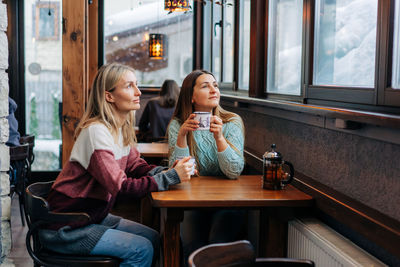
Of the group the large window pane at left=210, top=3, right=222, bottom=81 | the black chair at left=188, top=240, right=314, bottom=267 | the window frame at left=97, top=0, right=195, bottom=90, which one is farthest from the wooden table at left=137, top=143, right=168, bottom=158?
the window frame at left=97, top=0, right=195, bottom=90

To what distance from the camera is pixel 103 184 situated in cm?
212

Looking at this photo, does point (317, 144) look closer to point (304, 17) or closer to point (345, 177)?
point (345, 177)

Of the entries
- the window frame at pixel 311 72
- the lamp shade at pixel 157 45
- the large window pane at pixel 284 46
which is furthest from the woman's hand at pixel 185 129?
the lamp shade at pixel 157 45

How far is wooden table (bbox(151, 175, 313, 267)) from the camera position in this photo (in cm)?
210

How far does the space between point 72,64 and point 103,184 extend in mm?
1570

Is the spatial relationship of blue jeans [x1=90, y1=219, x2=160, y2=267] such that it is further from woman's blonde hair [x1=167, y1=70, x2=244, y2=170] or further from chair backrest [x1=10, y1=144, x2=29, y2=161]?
chair backrest [x1=10, y1=144, x2=29, y2=161]

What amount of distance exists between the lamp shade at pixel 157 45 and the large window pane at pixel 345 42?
3.79 meters

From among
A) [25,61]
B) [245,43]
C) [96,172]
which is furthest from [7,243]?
[25,61]

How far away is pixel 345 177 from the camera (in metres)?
2.00

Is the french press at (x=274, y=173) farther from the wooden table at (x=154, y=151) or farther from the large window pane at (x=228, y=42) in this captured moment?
the large window pane at (x=228, y=42)

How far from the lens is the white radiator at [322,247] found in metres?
1.70

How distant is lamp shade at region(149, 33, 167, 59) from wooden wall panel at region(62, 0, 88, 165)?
2720 millimetres

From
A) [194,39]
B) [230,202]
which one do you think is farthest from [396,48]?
[194,39]

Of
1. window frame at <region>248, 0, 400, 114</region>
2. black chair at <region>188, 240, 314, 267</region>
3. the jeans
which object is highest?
window frame at <region>248, 0, 400, 114</region>
